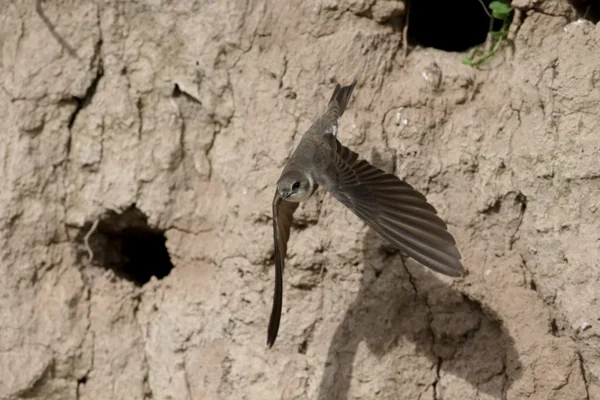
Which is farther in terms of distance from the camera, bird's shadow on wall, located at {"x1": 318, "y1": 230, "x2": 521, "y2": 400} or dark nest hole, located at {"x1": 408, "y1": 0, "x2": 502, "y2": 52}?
dark nest hole, located at {"x1": 408, "y1": 0, "x2": 502, "y2": 52}

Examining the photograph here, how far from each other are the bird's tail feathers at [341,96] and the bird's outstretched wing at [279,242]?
0.34m

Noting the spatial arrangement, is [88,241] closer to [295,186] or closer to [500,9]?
[295,186]

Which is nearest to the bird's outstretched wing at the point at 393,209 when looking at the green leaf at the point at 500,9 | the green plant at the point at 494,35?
the green plant at the point at 494,35

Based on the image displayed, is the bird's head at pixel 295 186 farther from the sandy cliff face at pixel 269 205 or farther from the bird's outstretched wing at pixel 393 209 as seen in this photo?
the sandy cliff face at pixel 269 205

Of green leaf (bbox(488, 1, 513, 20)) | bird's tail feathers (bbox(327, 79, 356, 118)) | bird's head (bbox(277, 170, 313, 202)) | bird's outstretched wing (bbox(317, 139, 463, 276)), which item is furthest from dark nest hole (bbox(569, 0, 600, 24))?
bird's head (bbox(277, 170, 313, 202))

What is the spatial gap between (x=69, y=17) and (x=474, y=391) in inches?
74.4

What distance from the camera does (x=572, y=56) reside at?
3.06 meters

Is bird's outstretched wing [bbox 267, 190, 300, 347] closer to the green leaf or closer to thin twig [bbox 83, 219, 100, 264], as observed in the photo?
thin twig [bbox 83, 219, 100, 264]

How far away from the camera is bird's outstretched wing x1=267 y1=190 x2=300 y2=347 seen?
3.19 meters

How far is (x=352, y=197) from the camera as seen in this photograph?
9.89 ft

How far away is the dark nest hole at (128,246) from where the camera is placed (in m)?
3.67

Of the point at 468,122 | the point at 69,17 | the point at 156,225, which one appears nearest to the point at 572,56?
the point at 468,122

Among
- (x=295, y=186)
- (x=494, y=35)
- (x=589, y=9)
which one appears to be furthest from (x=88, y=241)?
(x=589, y=9)

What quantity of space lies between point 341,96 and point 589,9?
32.6 inches
